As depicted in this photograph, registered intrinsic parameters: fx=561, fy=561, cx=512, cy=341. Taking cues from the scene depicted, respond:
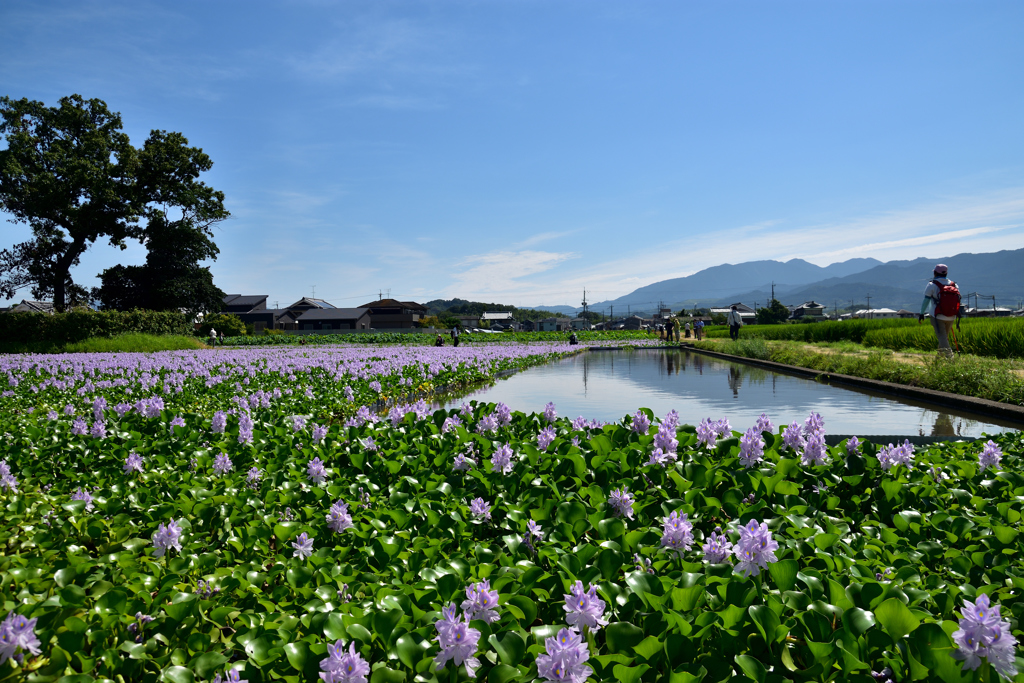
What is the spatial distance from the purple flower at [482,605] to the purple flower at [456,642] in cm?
17

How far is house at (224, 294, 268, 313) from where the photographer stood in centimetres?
8838

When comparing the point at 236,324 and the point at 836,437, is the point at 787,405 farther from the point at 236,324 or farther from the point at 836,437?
the point at 236,324

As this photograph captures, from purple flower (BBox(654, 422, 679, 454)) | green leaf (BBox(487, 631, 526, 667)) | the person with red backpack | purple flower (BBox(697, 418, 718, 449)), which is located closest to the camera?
green leaf (BBox(487, 631, 526, 667))

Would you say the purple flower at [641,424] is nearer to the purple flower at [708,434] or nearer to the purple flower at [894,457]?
the purple flower at [708,434]

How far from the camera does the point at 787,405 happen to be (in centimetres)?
955

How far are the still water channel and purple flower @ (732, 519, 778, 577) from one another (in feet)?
17.6

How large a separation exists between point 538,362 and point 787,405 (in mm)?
13314

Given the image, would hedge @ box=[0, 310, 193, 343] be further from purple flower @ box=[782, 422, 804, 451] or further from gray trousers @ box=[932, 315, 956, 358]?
gray trousers @ box=[932, 315, 956, 358]

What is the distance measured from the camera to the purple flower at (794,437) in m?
4.23

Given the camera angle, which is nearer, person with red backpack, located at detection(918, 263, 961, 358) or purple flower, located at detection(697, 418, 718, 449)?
purple flower, located at detection(697, 418, 718, 449)

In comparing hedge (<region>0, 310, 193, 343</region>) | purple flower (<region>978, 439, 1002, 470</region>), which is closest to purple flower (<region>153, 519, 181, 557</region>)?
purple flower (<region>978, 439, 1002, 470</region>)

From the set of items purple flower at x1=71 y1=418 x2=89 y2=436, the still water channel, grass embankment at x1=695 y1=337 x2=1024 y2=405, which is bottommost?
the still water channel

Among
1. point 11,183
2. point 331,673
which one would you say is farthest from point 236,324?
point 331,673

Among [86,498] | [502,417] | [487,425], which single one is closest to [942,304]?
[502,417]
